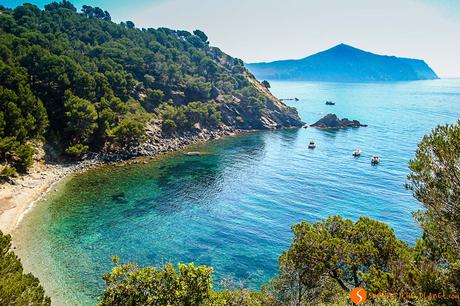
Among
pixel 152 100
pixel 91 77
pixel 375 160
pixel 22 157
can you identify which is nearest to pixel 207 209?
pixel 22 157

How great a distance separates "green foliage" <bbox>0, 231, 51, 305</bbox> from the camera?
61.9 ft

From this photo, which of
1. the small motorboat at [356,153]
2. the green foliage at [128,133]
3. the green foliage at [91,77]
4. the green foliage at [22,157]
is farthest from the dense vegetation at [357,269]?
the small motorboat at [356,153]

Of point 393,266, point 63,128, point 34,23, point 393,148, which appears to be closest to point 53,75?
point 63,128

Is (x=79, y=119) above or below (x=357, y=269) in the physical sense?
above

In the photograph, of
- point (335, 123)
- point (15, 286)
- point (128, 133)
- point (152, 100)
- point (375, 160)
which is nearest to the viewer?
point (15, 286)

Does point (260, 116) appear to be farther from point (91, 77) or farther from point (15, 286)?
point (15, 286)

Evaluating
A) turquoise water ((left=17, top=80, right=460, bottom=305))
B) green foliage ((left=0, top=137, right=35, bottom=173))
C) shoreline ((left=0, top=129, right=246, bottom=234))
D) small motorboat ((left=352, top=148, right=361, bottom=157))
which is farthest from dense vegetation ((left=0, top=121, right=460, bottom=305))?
small motorboat ((left=352, top=148, right=361, bottom=157))

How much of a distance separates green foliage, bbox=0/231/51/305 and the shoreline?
22798 mm

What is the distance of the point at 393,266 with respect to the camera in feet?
65.1

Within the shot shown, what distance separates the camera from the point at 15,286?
19.9m

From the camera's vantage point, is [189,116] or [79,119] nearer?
[79,119]

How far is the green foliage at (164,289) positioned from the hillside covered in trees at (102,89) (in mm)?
46548

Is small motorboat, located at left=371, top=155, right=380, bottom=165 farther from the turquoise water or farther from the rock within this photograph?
the rock

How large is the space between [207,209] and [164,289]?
37.4 meters
